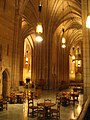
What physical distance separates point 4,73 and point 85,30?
801cm

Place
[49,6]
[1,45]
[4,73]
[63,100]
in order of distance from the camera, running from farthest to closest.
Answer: [49,6] → [4,73] → [1,45] → [63,100]

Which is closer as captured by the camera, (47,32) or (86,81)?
(86,81)

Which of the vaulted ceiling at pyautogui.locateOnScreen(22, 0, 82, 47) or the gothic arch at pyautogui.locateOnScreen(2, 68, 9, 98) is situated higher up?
the vaulted ceiling at pyautogui.locateOnScreen(22, 0, 82, 47)

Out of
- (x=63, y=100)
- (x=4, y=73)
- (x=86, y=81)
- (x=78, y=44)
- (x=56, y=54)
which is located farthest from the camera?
(x=78, y=44)

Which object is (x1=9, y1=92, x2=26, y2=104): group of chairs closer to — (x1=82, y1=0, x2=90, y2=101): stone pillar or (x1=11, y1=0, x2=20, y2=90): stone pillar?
(x1=11, y1=0, x2=20, y2=90): stone pillar

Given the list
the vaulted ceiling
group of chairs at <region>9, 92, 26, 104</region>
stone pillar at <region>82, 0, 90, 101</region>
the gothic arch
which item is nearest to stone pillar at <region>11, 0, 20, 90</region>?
the gothic arch

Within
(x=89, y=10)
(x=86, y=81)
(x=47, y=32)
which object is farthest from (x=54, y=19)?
(x=86, y=81)

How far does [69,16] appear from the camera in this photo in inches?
1201

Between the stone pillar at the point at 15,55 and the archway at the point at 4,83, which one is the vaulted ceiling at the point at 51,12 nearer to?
the stone pillar at the point at 15,55

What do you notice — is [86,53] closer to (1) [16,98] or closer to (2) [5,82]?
(1) [16,98]

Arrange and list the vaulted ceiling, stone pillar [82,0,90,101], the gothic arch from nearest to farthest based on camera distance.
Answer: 1. stone pillar [82,0,90,101]
2. the gothic arch
3. the vaulted ceiling

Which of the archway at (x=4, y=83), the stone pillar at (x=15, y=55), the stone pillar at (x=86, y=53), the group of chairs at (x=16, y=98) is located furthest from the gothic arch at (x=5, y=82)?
the stone pillar at (x=86, y=53)

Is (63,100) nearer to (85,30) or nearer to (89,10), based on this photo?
(85,30)

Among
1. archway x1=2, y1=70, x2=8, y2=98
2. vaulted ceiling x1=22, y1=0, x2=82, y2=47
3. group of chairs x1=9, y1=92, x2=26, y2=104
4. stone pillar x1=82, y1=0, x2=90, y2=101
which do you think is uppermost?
vaulted ceiling x1=22, y1=0, x2=82, y2=47
